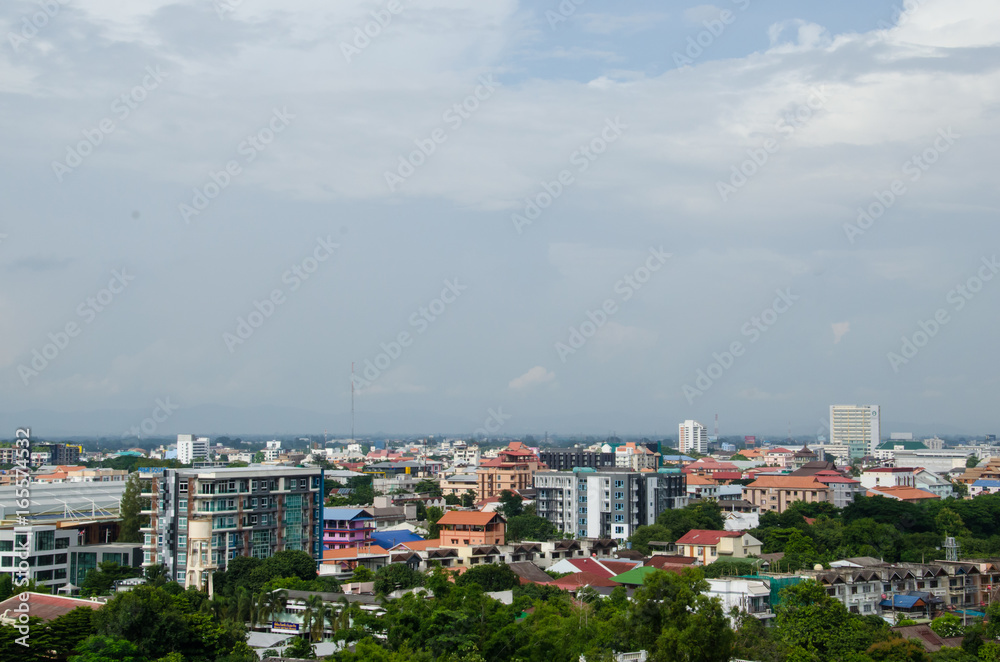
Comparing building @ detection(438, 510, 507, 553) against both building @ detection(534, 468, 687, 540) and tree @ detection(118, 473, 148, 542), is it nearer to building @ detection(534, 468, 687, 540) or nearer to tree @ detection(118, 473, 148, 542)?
building @ detection(534, 468, 687, 540)

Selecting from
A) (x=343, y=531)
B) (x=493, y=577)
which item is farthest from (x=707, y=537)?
(x=343, y=531)

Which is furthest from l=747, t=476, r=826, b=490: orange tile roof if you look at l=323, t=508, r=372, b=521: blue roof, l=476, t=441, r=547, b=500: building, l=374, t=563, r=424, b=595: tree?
l=374, t=563, r=424, b=595: tree

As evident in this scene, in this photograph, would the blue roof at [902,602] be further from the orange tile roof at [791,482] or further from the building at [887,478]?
the building at [887,478]

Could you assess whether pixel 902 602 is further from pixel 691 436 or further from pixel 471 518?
pixel 691 436

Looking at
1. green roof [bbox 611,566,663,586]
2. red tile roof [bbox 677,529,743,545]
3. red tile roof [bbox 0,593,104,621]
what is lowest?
green roof [bbox 611,566,663,586]

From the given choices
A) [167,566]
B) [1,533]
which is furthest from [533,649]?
[1,533]
